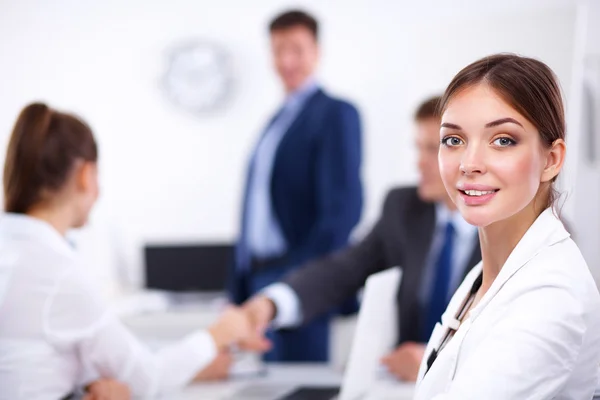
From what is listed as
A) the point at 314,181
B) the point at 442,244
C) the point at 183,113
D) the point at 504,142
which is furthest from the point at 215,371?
the point at 183,113

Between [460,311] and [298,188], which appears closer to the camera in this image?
[460,311]

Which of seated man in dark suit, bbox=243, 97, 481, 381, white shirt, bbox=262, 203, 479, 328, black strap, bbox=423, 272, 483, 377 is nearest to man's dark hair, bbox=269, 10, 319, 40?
seated man in dark suit, bbox=243, 97, 481, 381

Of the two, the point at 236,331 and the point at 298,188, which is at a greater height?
the point at 298,188

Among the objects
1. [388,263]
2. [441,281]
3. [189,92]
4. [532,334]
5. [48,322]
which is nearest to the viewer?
[532,334]

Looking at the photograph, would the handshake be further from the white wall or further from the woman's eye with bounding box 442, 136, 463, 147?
the white wall

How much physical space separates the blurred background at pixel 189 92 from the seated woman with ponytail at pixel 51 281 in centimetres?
246

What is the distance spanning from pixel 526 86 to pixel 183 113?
3.77 metres

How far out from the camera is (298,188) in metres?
2.64

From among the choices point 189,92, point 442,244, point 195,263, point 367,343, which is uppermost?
point 189,92

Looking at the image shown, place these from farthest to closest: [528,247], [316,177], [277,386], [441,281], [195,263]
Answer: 1. [195,263]
2. [316,177]
3. [441,281]
4. [277,386]
5. [528,247]

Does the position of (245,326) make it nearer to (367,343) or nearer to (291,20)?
(367,343)

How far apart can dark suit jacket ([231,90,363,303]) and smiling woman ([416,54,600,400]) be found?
61.6 inches

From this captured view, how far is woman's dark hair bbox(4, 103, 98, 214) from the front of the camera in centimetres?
147

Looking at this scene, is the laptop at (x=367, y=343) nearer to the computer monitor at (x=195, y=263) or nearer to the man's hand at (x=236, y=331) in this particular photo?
the man's hand at (x=236, y=331)
